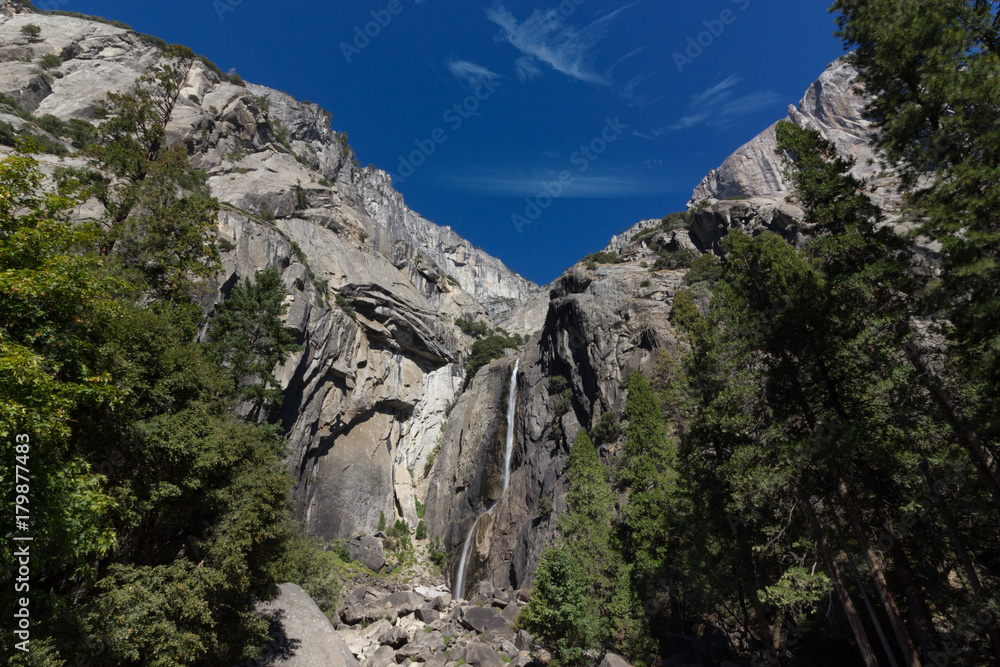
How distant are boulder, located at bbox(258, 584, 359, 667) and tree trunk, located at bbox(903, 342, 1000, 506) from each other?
19.6 metres

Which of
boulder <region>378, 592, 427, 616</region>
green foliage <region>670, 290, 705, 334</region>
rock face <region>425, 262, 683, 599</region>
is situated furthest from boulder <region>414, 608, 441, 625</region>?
green foliage <region>670, 290, 705, 334</region>

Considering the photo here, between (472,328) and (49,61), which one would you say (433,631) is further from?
(49,61)

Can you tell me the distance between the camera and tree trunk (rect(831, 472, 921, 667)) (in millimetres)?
10758

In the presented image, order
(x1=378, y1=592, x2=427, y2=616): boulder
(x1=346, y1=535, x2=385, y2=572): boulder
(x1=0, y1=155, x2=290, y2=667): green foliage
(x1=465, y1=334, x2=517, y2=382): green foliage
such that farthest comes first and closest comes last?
(x1=465, y1=334, x2=517, y2=382): green foliage, (x1=346, y1=535, x2=385, y2=572): boulder, (x1=378, y1=592, x2=427, y2=616): boulder, (x1=0, y1=155, x2=290, y2=667): green foliage

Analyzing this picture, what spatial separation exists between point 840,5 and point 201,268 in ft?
72.5

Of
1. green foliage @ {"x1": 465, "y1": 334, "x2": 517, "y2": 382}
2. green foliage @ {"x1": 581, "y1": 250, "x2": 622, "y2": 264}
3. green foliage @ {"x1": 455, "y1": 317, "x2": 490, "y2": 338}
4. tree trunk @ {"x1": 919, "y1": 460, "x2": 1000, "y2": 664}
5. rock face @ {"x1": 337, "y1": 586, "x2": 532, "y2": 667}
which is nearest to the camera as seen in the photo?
tree trunk @ {"x1": 919, "y1": 460, "x2": 1000, "y2": 664}

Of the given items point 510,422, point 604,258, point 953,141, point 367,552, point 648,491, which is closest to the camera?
point 953,141

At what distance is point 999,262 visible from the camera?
9.38 metres

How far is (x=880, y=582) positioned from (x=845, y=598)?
103cm

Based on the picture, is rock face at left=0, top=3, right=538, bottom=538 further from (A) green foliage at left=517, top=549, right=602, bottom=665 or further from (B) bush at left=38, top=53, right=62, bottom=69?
(A) green foliage at left=517, top=549, right=602, bottom=665

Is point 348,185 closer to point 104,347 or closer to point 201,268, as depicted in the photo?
point 201,268

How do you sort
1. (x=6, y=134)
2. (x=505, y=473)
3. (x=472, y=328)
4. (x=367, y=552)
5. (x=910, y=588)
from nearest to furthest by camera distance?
(x=910, y=588)
(x=6, y=134)
(x=367, y=552)
(x=505, y=473)
(x=472, y=328)

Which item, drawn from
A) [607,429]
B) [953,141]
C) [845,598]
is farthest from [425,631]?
[953,141]

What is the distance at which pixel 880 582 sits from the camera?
11.5 meters
